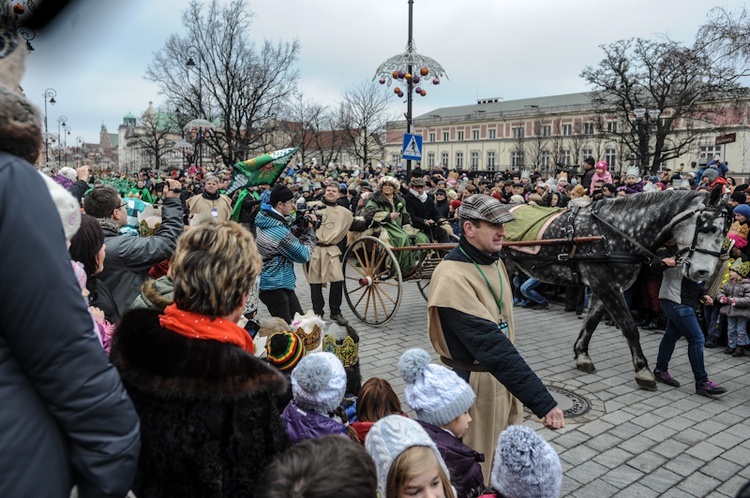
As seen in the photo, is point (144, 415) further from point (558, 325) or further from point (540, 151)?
point (540, 151)

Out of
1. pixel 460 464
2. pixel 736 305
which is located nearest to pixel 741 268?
pixel 736 305

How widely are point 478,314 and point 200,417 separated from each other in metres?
1.80

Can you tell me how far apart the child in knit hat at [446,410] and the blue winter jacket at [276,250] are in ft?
10.4

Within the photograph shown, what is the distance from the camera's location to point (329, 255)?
26.4 feet

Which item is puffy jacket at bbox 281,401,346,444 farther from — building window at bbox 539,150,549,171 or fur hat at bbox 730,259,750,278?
building window at bbox 539,150,549,171

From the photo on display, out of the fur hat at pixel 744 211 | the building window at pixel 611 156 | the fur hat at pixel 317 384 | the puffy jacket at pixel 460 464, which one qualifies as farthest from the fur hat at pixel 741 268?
the building window at pixel 611 156

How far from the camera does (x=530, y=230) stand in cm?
724

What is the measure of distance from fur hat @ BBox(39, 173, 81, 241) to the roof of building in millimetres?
82219

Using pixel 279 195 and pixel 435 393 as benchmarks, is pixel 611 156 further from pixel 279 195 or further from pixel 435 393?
pixel 435 393

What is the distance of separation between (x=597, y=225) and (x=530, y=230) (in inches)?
35.5

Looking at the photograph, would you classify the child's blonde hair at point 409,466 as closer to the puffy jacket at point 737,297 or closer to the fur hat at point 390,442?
the fur hat at point 390,442

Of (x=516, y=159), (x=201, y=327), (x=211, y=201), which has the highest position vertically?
(x=516, y=159)

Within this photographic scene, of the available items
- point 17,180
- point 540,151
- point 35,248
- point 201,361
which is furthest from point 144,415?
point 540,151

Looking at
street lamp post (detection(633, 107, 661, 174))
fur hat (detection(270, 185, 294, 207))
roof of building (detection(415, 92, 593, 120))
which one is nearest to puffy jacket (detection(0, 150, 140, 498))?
fur hat (detection(270, 185, 294, 207))
